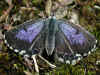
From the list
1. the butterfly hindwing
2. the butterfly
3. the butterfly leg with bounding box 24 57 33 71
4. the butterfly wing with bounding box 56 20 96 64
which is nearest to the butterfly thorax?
the butterfly

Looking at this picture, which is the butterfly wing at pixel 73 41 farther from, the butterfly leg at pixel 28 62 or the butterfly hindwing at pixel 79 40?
the butterfly leg at pixel 28 62

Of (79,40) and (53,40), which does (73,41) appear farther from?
(53,40)

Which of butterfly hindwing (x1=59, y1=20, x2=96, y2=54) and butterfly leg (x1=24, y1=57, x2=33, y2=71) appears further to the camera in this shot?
butterfly leg (x1=24, y1=57, x2=33, y2=71)

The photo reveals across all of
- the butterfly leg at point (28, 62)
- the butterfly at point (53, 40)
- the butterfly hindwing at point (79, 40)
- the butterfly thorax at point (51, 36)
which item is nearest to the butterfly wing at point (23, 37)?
the butterfly at point (53, 40)

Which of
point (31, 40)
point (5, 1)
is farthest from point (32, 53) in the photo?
point (5, 1)

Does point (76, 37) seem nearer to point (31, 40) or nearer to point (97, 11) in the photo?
point (31, 40)

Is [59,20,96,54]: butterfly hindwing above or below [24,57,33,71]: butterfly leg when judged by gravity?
above

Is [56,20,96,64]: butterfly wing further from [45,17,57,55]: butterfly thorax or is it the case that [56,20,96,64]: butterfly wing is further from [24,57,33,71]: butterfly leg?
[24,57,33,71]: butterfly leg
